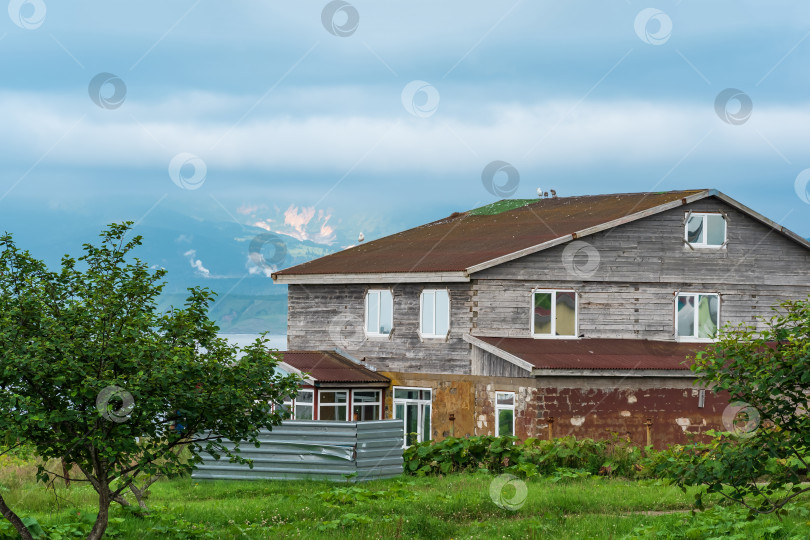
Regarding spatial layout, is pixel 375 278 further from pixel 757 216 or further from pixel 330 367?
pixel 757 216

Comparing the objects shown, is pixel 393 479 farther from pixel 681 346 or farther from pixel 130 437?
pixel 681 346

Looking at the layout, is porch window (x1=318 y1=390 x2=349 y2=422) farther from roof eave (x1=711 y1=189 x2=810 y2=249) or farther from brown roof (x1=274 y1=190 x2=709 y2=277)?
roof eave (x1=711 y1=189 x2=810 y2=249)

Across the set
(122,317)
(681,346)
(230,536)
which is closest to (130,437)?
(122,317)

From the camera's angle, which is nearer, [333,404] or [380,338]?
[333,404]

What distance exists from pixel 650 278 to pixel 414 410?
936 centimetres

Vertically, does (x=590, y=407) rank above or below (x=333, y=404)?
above

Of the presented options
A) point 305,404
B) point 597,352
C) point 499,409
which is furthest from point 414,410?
point 597,352

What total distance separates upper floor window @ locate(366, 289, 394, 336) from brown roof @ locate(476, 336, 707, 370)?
4.29m

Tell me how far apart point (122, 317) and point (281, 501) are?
703 cm

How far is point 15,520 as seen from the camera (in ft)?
44.7

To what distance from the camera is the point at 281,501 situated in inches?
755

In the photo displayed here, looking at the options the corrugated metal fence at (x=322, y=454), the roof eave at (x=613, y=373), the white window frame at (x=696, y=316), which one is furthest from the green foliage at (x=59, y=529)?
the white window frame at (x=696, y=316)

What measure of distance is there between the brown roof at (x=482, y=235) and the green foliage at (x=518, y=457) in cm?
910

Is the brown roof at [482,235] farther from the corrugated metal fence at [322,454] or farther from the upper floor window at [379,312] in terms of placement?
the corrugated metal fence at [322,454]
